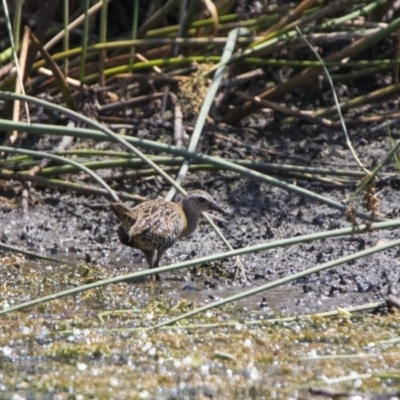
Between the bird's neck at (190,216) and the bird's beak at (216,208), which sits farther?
the bird's beak at (216,208)

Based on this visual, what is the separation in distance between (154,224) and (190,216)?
1.63 ft

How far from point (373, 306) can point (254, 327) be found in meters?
0.56

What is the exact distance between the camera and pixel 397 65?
26.7 feet

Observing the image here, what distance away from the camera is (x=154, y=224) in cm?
668

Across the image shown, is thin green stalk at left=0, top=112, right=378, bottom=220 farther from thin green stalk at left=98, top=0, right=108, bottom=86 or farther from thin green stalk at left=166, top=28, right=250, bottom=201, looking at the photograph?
thin green stalk at left=98, top=0, right=108, bottom=86

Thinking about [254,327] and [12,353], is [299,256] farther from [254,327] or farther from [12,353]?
[12,353]

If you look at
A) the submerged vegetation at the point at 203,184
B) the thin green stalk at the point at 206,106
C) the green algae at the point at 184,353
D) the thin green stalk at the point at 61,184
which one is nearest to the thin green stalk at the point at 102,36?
the submerged vegetation at the point at 203,184

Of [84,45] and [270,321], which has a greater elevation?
[84,45]

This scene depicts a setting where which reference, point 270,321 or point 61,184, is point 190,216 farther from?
point 270,321

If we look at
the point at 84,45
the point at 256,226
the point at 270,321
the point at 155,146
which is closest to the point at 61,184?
the point at 84,45

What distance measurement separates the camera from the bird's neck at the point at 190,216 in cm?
712

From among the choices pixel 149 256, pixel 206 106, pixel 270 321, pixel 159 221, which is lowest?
pixel 149 256

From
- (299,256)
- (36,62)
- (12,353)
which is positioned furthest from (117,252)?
(12,353)

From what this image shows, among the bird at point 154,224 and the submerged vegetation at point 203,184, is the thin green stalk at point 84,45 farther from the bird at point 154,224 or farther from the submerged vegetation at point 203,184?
the bird at point 154,224
